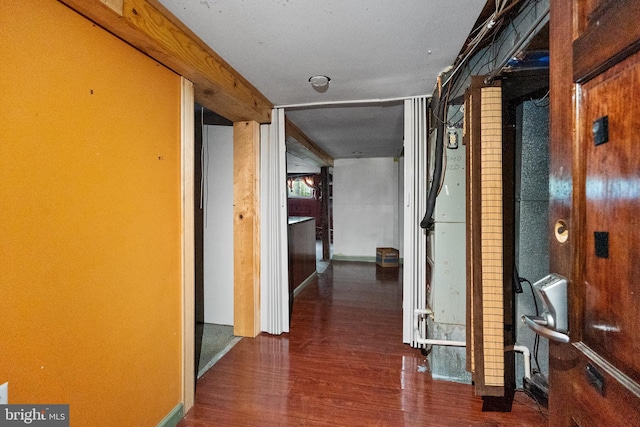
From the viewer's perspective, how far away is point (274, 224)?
268 centimetres

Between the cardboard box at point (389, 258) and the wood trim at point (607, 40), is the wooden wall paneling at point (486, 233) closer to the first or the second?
the wood trim at point (607, 40)

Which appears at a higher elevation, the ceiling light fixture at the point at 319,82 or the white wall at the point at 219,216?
the ceiling light fixture at the point at 319,82

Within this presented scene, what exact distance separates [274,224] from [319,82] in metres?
1.33

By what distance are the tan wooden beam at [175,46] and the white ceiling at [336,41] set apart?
6cm

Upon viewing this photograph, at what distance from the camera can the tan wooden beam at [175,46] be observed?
1.13m

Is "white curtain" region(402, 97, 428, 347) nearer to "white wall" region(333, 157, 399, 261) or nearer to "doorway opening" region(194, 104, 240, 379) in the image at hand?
"doorway opening" region(194, 104, 240, 379)

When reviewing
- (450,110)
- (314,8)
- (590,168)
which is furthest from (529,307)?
(314,8)

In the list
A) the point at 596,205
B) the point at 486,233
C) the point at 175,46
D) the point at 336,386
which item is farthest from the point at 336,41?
the point at 336,386

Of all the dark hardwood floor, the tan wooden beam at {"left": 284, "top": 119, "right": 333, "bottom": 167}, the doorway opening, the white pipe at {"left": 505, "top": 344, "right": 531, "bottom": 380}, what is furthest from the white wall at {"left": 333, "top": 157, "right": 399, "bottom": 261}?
the white pipe at {"left": 505, "top": 344, "right": 531, "bottom": 380}

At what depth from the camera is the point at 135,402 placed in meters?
1.36

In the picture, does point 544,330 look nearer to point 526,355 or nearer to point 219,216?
point 526,355

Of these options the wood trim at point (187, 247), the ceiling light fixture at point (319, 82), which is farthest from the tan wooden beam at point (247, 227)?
the wood trim at point (187, 247)

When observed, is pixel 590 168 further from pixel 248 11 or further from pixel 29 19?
pixel 29 19

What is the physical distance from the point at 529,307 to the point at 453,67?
169 centimetres
